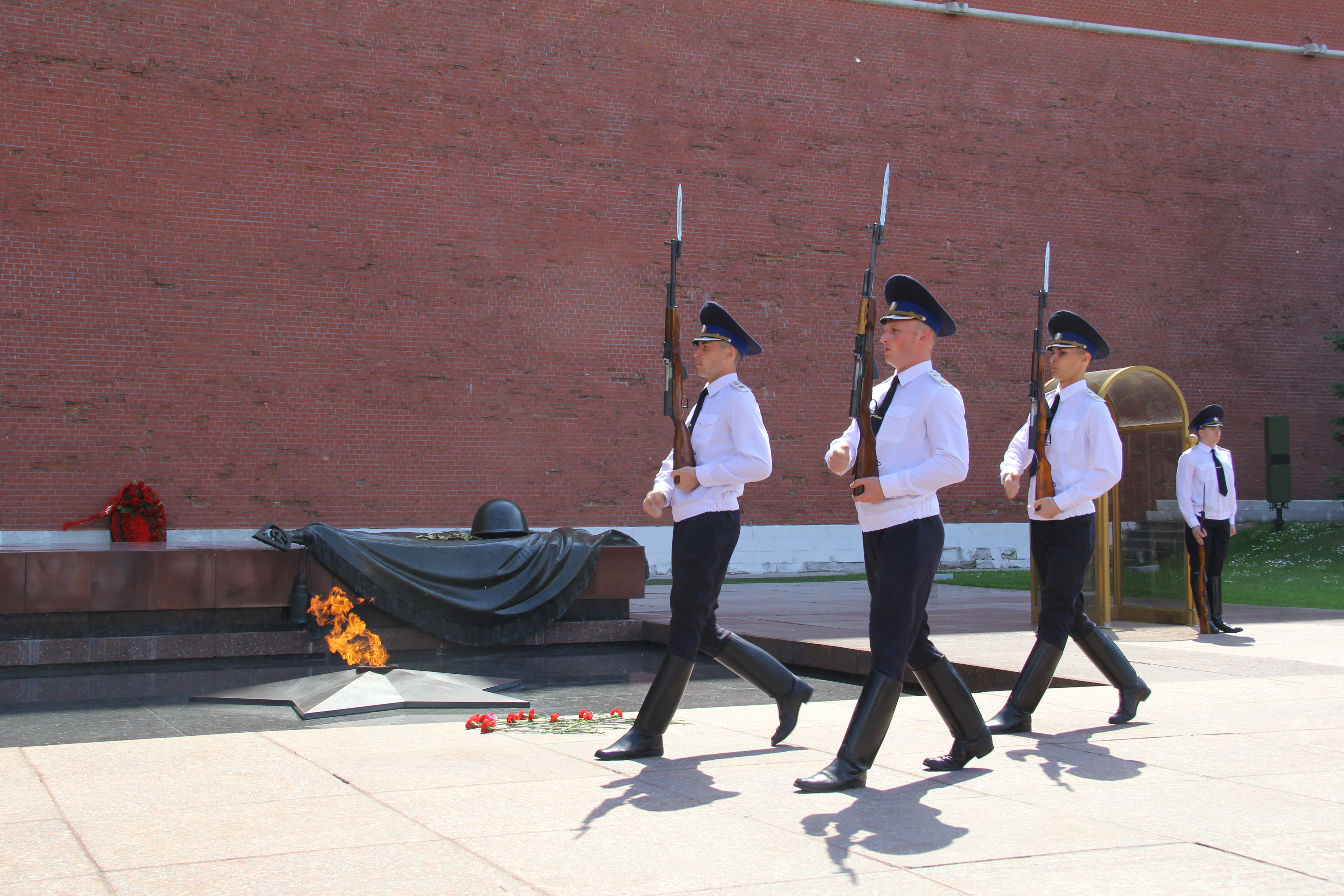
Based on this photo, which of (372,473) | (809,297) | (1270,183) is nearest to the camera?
(372,473)

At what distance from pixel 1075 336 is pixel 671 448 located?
9378 mm

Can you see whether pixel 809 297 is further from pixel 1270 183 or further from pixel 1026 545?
pixel 1270 183

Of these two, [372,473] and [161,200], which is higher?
[161,200]

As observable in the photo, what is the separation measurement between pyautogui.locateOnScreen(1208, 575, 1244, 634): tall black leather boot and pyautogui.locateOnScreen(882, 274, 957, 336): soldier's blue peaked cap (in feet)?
18.9

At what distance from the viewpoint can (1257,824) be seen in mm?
3205

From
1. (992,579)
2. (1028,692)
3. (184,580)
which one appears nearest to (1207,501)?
(1028,692)

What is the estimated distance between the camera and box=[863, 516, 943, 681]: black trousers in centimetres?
384

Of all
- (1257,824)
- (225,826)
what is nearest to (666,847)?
(225,826)

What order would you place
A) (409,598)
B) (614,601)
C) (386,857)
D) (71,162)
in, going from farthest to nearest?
1. (71,162)
2. (614,601)
3. (409,598)
4. (386,857)


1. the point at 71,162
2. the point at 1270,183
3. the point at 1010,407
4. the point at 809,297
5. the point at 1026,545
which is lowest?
the point at 1026,545

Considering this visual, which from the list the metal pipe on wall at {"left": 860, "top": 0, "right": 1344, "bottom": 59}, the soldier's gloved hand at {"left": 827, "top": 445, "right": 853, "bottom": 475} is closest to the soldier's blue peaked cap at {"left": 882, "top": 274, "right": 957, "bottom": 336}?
the soldier's gloved hand at {"left": 827, "top": 445, "right": 853, "bottom": 475}

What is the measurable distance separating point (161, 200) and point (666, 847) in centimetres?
1371

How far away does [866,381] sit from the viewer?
13.7 feet

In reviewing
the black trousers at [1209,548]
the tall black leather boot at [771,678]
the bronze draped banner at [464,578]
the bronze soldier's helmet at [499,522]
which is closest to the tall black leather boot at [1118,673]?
the tall black leather boot at [771,678]
